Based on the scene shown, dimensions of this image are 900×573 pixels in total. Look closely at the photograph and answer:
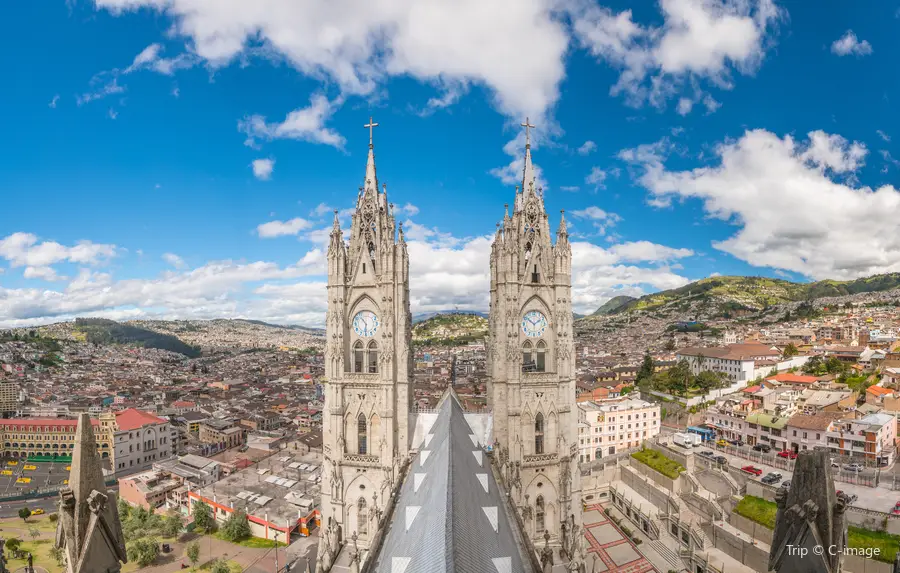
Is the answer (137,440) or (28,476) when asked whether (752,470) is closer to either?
(137,440)

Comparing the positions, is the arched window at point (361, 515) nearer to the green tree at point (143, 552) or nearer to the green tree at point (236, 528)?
the green tree at point (236, 528)

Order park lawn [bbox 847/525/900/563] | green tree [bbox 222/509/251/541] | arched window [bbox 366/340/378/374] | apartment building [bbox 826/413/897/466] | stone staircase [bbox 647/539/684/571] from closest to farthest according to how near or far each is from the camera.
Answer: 1. arched window [bbox 366/340/378/374]
2. park lawn [bbox 847/525/900/563]
3. stone staircase [bbox 647/539/684/571]
4. apartment building [bbox 826/413/897/466]
5. green tree [bbox 222/509/251/541]

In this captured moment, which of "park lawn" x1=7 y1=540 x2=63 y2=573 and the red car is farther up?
the red car

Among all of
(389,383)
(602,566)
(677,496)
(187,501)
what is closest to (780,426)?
(677,496)

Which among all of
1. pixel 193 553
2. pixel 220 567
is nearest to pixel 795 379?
pixel 220 567

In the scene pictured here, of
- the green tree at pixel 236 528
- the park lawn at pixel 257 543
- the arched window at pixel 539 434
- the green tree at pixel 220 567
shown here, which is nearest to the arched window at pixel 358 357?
the arched window at pixel 539 434

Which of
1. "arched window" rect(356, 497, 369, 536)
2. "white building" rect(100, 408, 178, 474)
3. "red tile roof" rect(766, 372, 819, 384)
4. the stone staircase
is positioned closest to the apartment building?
the stone staircase

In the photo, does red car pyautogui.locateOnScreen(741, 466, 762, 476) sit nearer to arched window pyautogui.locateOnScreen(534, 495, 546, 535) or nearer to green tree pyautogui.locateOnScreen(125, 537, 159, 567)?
arched window pyautogui.locateOnScreen(534, 495, 546, 535)
